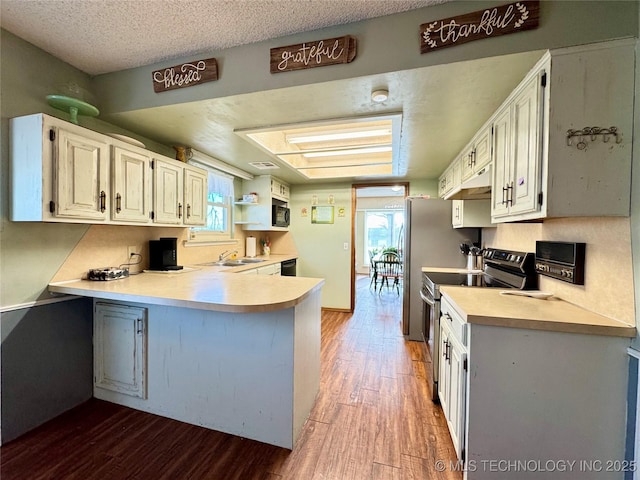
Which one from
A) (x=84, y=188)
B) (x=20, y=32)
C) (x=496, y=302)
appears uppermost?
(x=20, y=32)

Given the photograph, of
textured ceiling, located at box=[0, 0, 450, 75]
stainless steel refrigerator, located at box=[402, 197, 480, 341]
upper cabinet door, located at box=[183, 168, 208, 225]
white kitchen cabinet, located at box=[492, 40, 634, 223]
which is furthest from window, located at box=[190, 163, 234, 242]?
white kitchen cabinet, located at box=[492, 40, 634, 223]

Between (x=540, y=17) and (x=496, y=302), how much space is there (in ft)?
4.69

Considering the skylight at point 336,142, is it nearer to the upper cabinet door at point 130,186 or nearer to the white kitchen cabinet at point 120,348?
the upper cabinet door at point 130,186

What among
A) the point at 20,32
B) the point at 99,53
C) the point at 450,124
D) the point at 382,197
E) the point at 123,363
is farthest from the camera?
the point at 382,197

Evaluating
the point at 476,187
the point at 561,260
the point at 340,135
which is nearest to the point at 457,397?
the point at 561,260

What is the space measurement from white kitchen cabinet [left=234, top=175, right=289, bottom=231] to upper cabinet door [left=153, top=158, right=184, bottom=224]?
1455 mm

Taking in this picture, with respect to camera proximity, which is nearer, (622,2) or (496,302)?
(622,2)

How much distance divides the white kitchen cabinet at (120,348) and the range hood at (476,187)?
8.68ft

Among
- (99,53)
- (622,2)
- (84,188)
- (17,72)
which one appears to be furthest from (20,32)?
(622,2)

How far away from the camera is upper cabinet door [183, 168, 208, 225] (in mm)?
2535

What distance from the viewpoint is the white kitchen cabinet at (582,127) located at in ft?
3.85

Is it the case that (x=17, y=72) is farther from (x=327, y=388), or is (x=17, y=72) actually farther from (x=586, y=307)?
(x=586, y=307)

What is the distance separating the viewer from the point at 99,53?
178 centimetres

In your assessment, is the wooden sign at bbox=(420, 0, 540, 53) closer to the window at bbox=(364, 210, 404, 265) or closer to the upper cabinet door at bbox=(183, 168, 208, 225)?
the upper cabinet door at bbox=(183, 168, 208, 225)
